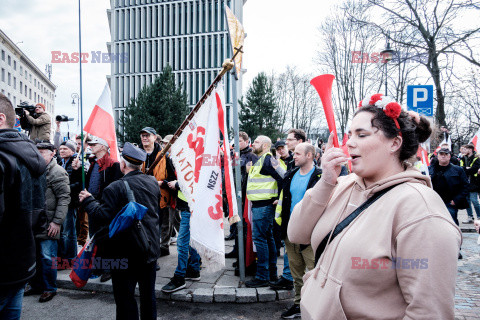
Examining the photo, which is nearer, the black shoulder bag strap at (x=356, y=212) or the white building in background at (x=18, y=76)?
the black shoulder bag strap at (x=356, y=212)

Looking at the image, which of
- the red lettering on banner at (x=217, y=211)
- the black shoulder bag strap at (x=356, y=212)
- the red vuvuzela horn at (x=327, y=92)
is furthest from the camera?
the red lettering on banner at (x=217, y=211)

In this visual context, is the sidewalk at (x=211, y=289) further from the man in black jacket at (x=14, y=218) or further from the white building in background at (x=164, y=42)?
the white building in background at (x=164, y=42)

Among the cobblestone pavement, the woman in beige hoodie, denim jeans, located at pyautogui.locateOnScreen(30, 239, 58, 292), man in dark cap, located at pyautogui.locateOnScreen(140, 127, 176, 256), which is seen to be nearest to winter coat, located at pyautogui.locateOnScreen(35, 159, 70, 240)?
denim jeans, located at pyautogui.locateOnScreen(30, 239, 58, 292)

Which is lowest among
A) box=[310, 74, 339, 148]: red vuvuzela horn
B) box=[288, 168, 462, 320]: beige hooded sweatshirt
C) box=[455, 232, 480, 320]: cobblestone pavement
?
box=[455, 232, 480, 320]: cobblestone pavement

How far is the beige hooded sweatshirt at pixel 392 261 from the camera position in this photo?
136cm

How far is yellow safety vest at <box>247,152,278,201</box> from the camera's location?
16.9 feet

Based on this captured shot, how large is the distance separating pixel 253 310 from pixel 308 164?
2.01m

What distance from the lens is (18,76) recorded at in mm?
60750

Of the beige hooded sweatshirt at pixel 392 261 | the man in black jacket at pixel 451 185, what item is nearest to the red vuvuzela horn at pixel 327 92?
the beige hooded sweatshirt at pixel 392 261

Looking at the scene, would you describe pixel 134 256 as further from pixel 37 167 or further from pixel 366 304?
pixel 366 304

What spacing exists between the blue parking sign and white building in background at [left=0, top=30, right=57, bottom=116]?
60856mm

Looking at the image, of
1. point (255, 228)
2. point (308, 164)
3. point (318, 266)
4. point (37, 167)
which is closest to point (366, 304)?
point (318, 266)

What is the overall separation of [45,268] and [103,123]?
2135mm

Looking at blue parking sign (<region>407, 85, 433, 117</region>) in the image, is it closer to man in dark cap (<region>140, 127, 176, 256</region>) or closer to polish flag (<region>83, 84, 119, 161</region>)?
man in dark cap (<region>140, 127, 176, 256</region>)
